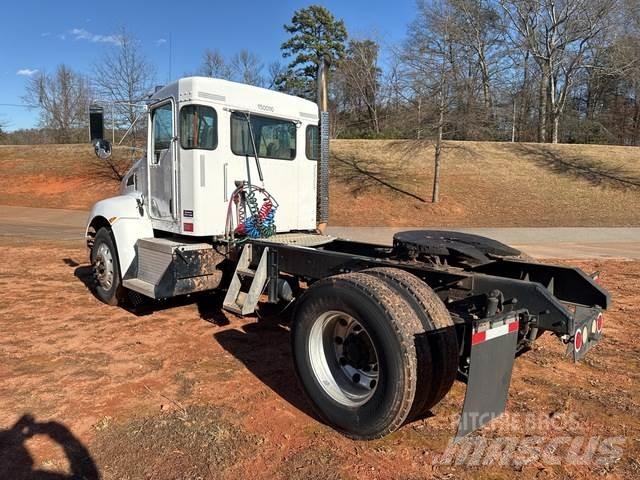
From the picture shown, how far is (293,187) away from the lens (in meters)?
6.56

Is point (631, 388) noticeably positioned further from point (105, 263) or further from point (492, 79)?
point (492, 79)

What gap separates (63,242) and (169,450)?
458 inches

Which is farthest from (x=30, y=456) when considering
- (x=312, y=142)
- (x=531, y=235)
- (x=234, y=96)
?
(x=531, y=235)

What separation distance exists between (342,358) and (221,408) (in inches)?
39.4

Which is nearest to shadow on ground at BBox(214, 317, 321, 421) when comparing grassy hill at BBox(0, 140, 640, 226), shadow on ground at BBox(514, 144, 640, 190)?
grassy hill at BBox(0, 140, 640, 226)

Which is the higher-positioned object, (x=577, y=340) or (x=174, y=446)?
(x=577, y=340)

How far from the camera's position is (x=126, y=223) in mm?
6332

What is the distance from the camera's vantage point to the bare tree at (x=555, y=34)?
39219 millimetres

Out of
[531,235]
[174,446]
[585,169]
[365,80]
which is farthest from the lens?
[365,80]

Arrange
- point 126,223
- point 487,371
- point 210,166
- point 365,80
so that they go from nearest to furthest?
point 487,371 < point 210,166 < point 126,223 < point 365,80

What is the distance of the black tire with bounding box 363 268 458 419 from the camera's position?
3.05 metres

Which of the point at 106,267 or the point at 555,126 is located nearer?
the point at 106,267

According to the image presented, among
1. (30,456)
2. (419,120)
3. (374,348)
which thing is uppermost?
(419,120)

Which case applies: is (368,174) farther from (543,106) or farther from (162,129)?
(543,106)
